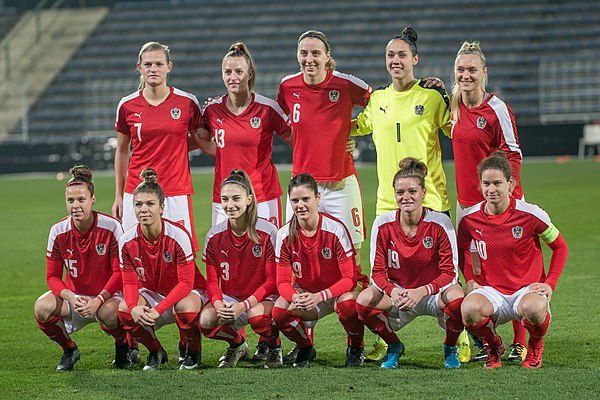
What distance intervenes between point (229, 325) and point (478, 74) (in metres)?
1.85

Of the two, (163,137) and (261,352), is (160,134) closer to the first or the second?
(163,137)

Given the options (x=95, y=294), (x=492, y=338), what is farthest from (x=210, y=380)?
(x=492, y=338)

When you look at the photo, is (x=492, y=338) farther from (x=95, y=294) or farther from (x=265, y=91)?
(x=265, y=91)

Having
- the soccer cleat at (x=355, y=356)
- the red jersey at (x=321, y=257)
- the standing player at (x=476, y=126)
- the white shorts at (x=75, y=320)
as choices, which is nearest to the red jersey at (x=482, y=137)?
the standing player at (x=476, y=126)

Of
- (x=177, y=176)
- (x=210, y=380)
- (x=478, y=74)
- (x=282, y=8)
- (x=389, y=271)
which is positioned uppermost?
(x=282, y=8)

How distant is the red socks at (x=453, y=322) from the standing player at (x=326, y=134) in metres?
0.84

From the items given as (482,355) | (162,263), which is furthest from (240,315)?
(482,355)

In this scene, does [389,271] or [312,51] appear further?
[312,51]

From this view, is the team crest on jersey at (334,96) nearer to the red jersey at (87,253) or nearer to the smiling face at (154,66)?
the smiling face at (154,66)

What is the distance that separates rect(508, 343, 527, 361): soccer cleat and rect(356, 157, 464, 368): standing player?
0.37 metres

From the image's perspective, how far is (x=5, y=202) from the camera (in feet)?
48.4

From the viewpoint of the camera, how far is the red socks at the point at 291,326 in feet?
16.6

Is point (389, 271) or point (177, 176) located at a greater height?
point (177, 176)

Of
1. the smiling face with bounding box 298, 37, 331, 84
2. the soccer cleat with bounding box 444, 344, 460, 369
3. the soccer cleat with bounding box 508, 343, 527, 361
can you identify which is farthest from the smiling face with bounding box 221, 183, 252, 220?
the soccer cleat with bounding box 508, 343, 527, 361
